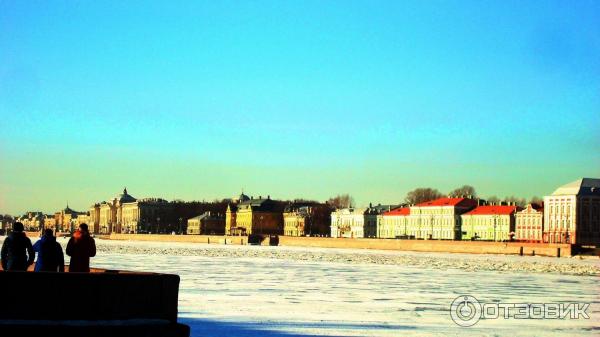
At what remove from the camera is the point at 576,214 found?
111500mm

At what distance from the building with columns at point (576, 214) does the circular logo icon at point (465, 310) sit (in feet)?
307

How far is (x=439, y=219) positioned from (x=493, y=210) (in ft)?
39.1

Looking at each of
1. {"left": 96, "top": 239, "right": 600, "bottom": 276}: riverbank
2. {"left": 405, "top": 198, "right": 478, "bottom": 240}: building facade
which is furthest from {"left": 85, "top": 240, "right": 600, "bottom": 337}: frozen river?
{"left": 405, "top": 198, "right": 478, "bottom": 240}: building facade

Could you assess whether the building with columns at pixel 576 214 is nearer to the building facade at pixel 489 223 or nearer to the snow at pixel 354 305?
the building facade at pixel 489 223

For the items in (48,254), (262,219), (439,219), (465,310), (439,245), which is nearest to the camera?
(48,254)

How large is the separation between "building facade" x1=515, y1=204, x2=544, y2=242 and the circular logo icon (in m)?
106

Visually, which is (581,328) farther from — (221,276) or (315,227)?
(315,227)

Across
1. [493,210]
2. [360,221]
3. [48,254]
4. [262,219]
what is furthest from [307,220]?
[48,254]

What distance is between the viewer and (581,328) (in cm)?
1407

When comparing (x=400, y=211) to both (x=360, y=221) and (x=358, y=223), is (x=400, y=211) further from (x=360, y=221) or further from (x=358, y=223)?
(x=358, y=223)

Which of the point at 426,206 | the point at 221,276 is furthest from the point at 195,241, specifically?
the point at 221,276

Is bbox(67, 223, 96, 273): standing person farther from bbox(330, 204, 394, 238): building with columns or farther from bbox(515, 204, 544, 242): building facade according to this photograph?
bbox(330, 204, 394, 238): building with columns

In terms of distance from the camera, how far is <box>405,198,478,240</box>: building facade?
466 feet

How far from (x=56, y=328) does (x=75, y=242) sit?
2449 millimetres
